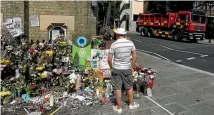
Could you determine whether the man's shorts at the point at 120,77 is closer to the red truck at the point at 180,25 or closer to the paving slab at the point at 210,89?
the paving slab at the point at 210,89

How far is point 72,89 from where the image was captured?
21.2ft

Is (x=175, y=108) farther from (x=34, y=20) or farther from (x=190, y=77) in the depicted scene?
(x=34, y=20)

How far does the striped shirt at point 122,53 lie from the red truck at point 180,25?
1911 cm

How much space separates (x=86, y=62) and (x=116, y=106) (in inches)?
113

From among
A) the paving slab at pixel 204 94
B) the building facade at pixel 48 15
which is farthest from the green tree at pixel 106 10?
the paving slab at pixel 204 94

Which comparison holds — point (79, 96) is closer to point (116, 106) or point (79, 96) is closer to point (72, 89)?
point (72, 89)

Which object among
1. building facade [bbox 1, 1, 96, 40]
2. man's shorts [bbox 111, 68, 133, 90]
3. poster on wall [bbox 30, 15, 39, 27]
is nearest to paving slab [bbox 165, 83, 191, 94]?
man's shorts [bbox 111, 68, 133, 90]

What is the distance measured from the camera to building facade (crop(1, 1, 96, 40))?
30.9ft

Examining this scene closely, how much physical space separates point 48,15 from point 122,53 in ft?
17.3

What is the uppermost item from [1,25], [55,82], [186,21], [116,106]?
[186,21]

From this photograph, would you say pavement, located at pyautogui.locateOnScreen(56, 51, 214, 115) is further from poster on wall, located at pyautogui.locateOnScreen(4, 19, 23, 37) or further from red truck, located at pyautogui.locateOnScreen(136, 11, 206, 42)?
red truck, located at pyautogui.locateOnScreen(136, 11, 206, 42)

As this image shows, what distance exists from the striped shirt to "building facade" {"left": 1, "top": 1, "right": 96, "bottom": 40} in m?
5.05

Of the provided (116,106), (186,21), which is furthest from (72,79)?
(186,21)

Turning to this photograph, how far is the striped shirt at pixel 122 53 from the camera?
207 inches
